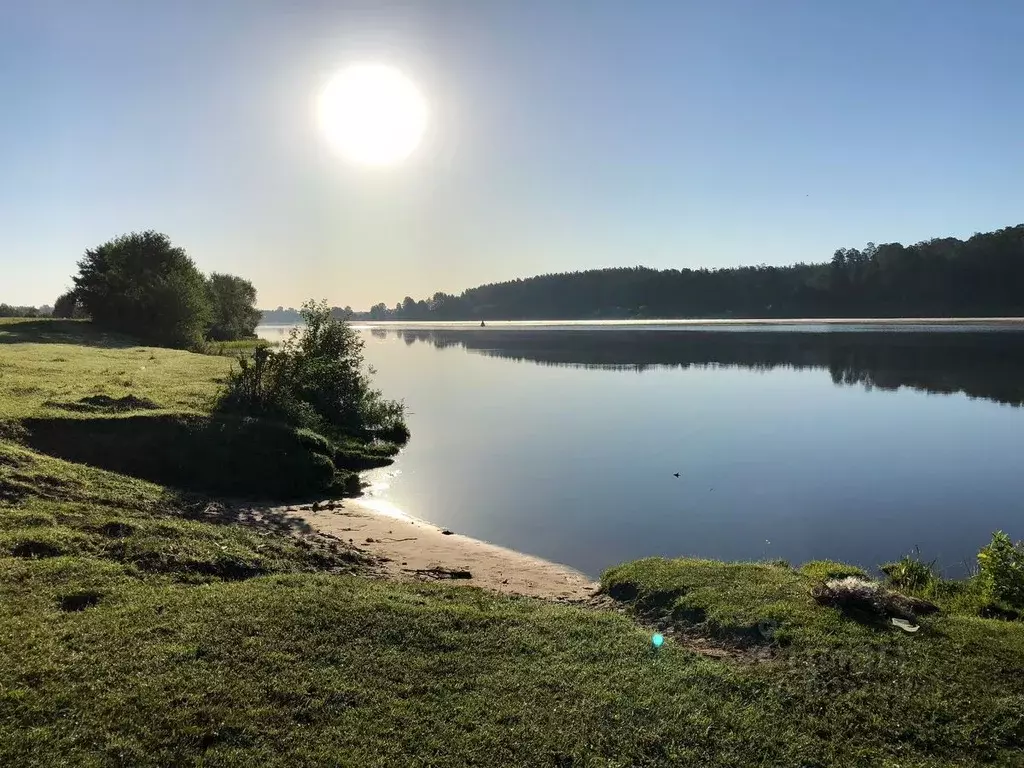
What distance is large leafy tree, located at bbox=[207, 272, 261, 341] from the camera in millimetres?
78250

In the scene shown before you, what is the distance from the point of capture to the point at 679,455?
82.1ft

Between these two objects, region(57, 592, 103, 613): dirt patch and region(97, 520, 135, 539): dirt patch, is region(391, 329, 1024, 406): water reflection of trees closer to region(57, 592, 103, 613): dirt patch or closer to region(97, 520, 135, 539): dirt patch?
region(97, 520, 135, 539): dirt patch

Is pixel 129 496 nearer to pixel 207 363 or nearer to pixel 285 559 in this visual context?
pixel 285 559

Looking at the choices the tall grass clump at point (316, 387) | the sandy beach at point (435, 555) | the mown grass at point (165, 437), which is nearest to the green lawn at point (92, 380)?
the mown grass at point (165, 437)

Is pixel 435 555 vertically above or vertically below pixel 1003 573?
below

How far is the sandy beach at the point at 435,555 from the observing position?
11.9m

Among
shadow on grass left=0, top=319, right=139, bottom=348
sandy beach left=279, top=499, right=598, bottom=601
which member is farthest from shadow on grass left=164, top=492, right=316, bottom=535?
shadow on grass left=0, top=319, right=139, bottom=348

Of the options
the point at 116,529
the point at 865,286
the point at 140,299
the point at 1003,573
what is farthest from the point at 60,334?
the point at 865,286

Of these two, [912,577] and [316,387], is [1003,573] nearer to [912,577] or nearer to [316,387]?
[912,577]

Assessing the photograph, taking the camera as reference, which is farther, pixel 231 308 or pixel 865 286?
pixel 865 286

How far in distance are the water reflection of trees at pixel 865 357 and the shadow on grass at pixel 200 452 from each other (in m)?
36.9

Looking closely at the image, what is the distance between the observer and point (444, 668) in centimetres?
709

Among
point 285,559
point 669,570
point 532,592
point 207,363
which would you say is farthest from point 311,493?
point 207,363

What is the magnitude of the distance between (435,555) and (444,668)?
22.7ft
